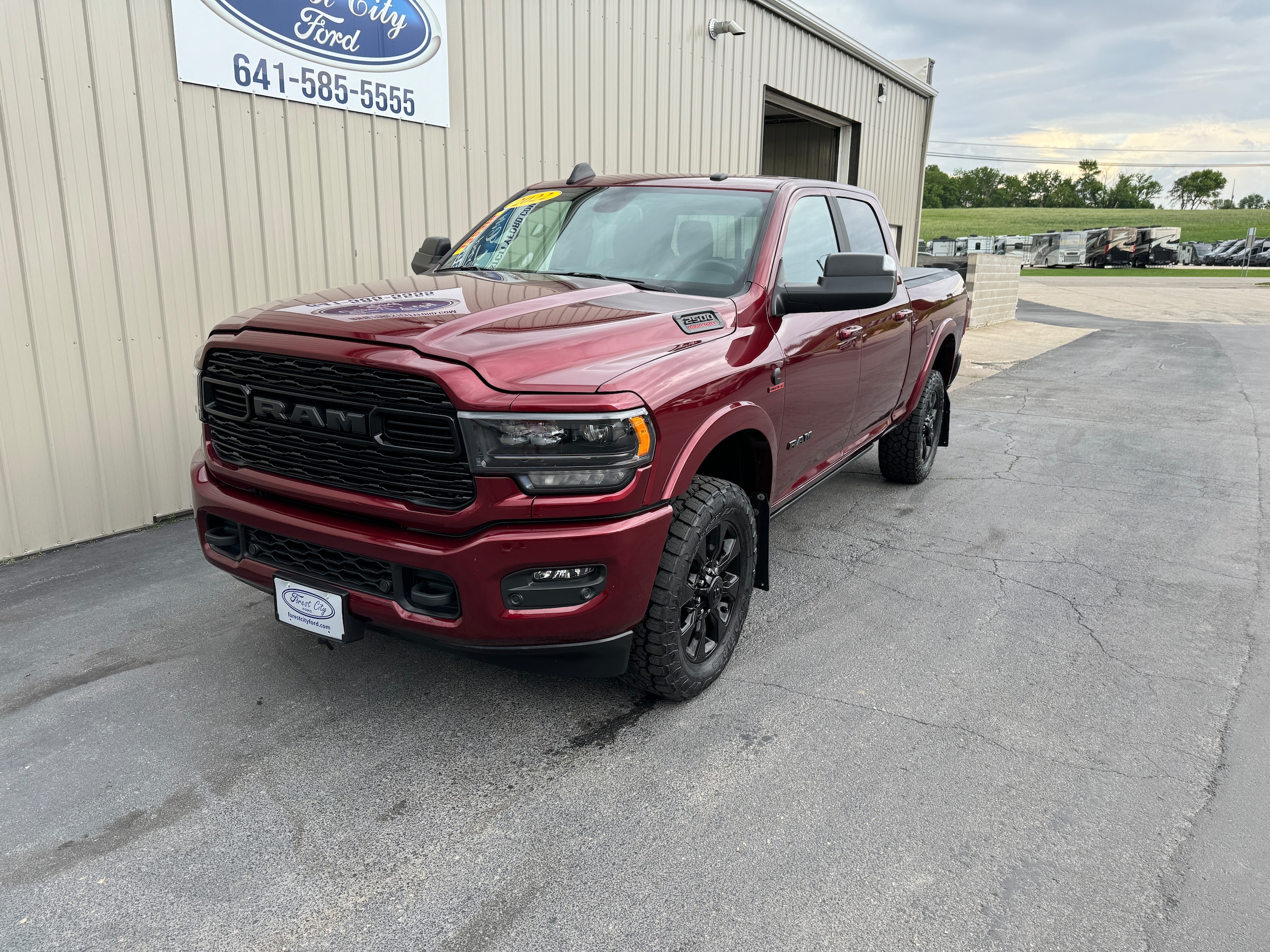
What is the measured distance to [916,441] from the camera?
243 inches

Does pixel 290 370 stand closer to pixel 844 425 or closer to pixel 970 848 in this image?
pixel 970 848

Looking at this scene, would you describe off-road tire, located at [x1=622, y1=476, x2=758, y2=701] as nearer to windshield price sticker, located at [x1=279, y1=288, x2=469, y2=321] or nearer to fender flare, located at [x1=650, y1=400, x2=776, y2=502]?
fender flare, located at [x1=650, y1=400, x2=776, y2=502]

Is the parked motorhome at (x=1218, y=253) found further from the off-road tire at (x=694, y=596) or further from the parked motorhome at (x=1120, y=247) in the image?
the off-road tire at (x=694, y=596)

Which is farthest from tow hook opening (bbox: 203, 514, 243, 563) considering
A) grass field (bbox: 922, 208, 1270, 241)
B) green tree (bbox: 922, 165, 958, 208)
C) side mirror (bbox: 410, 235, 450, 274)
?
green tree (bbox: 922, 165, 958, 208)

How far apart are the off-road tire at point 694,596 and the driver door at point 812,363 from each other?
0.53m

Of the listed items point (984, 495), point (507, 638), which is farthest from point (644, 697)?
point (984, 495)

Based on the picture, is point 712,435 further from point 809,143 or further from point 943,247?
point 943,247

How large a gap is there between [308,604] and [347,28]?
461cm

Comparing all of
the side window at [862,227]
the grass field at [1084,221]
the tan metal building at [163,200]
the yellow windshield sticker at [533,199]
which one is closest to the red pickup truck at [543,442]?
the yellow windshield sticker at [533,199]

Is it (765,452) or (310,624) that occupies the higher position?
(765,452)

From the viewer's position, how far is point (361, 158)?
244 inches

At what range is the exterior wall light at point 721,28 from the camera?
967cm

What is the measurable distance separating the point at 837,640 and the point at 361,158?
4.64 m

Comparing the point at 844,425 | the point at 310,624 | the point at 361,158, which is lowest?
the point at 310,624
